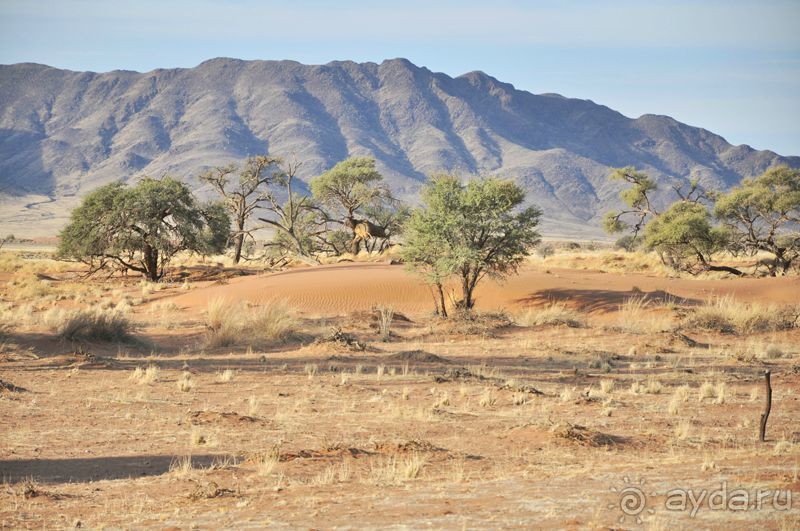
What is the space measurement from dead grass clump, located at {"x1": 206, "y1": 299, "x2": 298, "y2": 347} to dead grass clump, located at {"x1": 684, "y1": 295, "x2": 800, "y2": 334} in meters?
11.6

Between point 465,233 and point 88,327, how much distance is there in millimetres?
12089

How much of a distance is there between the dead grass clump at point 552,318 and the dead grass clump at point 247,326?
7254 mm

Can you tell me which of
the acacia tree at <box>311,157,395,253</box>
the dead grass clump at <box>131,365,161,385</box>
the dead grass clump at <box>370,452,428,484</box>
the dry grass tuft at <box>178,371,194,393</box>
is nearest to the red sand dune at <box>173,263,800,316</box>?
the dead grass clump at <box>131,365,161,385</box>

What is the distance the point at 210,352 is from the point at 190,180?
163 metres

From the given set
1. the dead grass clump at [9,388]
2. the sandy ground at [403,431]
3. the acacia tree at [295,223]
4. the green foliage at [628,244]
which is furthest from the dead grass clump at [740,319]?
the green foliage at [628,244]

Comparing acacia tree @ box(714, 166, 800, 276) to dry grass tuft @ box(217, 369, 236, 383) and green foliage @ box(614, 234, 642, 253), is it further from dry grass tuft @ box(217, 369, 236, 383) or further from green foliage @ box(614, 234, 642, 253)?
dry grass tuft @ box(217, 369, 236, 383)

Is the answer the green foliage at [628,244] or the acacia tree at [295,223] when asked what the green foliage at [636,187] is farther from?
the acacia tree at [295,223]

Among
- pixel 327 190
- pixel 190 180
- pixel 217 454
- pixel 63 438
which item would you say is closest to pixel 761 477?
pixel 217 454

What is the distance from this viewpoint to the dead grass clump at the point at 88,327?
21.0 meters

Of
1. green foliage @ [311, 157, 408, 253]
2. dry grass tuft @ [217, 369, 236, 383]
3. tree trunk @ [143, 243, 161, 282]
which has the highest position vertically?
green foliage @ [311, 157, 408, 253]

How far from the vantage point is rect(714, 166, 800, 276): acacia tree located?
154 feet

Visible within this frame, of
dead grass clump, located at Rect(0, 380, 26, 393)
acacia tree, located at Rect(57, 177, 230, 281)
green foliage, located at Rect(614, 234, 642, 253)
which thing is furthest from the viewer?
green foliage, located at Rect(614, 234, 642, 253)

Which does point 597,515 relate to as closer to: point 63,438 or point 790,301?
point 63,438

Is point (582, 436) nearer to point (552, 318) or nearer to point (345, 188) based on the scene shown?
point (552, 318)
